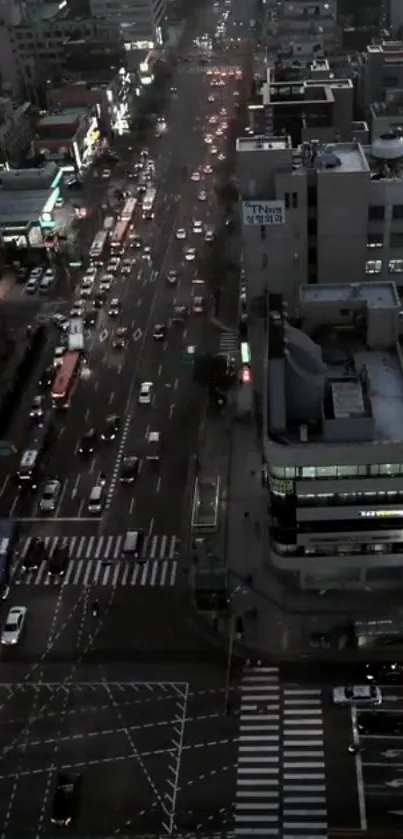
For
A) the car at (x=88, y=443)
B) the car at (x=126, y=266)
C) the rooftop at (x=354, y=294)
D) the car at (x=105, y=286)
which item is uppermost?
the car at (x=126, y=266)

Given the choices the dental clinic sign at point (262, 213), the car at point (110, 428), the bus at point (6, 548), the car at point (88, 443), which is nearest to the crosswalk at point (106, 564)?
the bus at point (6, 548)

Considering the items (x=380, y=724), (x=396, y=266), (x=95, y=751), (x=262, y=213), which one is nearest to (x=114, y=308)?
(x=262, y=213)

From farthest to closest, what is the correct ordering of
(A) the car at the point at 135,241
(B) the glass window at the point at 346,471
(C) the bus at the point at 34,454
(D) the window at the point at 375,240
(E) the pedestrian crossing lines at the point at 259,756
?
(A) the car at the point at 135,241 → (D) the window at the point at 375,240 → (C) the bus at the point at 34,454 → (B) the glass window at the point at 346,471 → (E) the pedestrian crossing lines at the point at 259,756

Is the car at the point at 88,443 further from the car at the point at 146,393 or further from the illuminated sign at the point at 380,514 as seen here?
the illuminated sign at the point at 380,514

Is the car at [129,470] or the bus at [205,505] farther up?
the car at [129,470]

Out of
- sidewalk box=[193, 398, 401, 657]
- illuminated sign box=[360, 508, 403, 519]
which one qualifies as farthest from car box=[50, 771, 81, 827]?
illuminated sign box=[360, 508, 403, 519]
